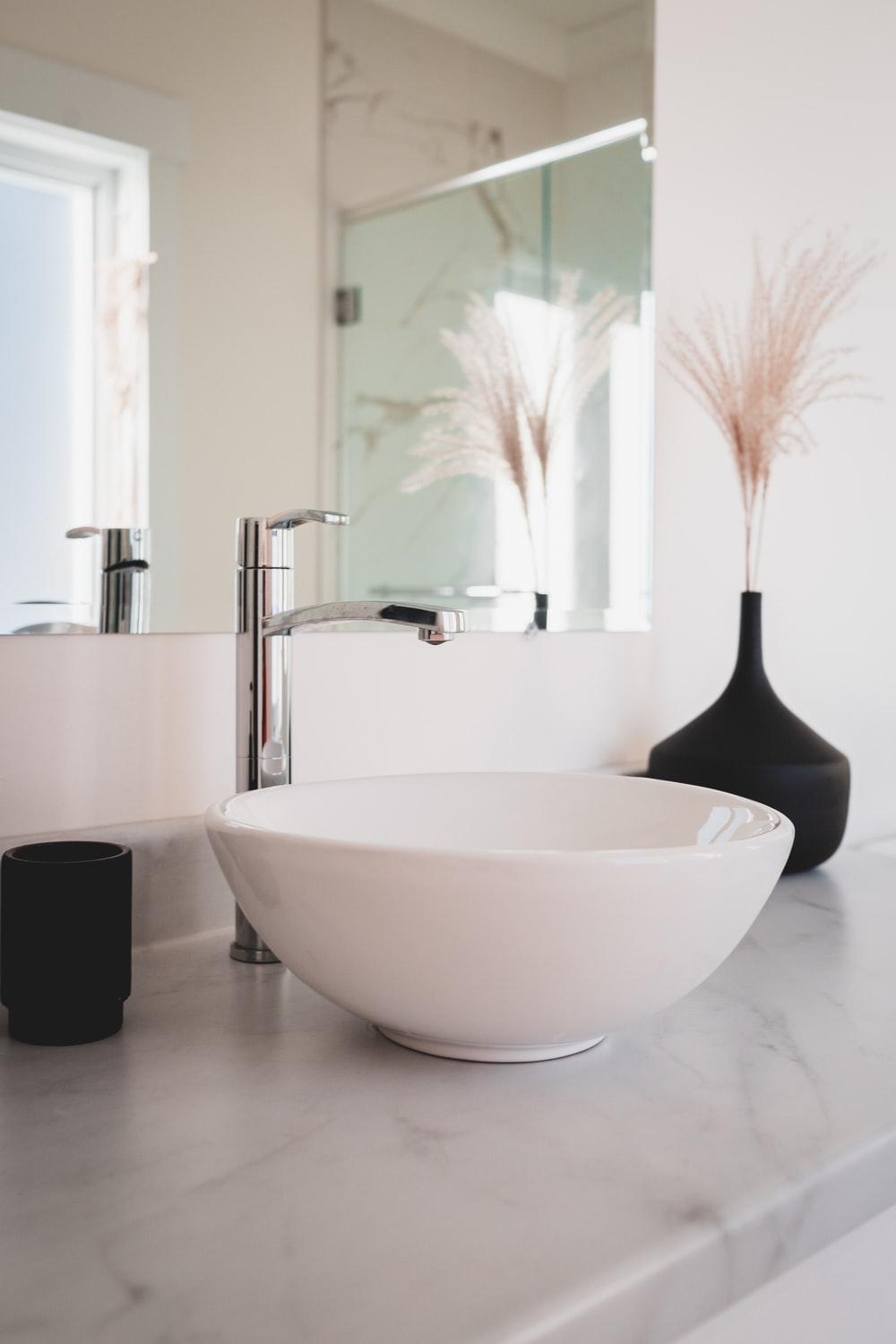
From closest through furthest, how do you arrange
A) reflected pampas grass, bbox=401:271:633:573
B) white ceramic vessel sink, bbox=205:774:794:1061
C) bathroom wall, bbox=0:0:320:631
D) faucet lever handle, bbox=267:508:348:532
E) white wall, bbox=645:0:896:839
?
white ceramic vessel sink, bbox=205:774:794:1061 < faucet lever handle, bbox=267:508:348:532 < bathroom wall, bbox=0:0:320:631 < reflected pampas grass, bbox=401:271:633:573 < white wall, bbox=645:0:896:839

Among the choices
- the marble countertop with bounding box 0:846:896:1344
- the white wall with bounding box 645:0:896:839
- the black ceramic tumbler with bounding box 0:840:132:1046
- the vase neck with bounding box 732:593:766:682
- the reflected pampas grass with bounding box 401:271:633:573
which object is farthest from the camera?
the white wall with bounding box 645:0:896:839

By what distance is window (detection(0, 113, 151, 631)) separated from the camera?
0.85 meters

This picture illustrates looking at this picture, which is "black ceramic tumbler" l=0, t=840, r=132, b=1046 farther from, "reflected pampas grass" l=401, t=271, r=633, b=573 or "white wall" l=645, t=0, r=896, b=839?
"white wall" l=645, t=0, r=896, b=839

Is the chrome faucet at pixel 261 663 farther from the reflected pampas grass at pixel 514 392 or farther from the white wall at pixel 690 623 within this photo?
the reflected pampas grass at pixel 514 392

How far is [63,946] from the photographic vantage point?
0.70 m

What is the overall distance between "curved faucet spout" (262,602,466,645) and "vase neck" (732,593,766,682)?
58 cm

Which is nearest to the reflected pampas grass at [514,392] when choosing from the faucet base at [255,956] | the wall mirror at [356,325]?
the wall mirror at [356,325]

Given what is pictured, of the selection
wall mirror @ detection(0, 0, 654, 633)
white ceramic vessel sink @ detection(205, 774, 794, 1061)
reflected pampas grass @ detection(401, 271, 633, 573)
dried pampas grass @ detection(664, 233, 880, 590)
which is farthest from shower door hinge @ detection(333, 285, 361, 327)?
white ceramic vessel sink @ detection(205, 774, 794, 1061)

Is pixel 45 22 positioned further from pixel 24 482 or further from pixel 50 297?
pixel 24 482

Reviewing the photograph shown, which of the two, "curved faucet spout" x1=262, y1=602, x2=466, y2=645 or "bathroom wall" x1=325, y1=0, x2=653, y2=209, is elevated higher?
"bathroom wall" x1=325, y1=0, x2=653, y2=209

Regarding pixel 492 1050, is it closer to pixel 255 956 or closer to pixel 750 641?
pixel 255 956

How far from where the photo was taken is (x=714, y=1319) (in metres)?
0.57

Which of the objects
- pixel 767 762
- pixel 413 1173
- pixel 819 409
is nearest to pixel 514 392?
pixel 767 762

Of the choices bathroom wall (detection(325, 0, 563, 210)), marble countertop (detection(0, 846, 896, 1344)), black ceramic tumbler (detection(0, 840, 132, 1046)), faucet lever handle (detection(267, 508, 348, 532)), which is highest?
bathroom wall (detection(325, 0, 563, 210))
